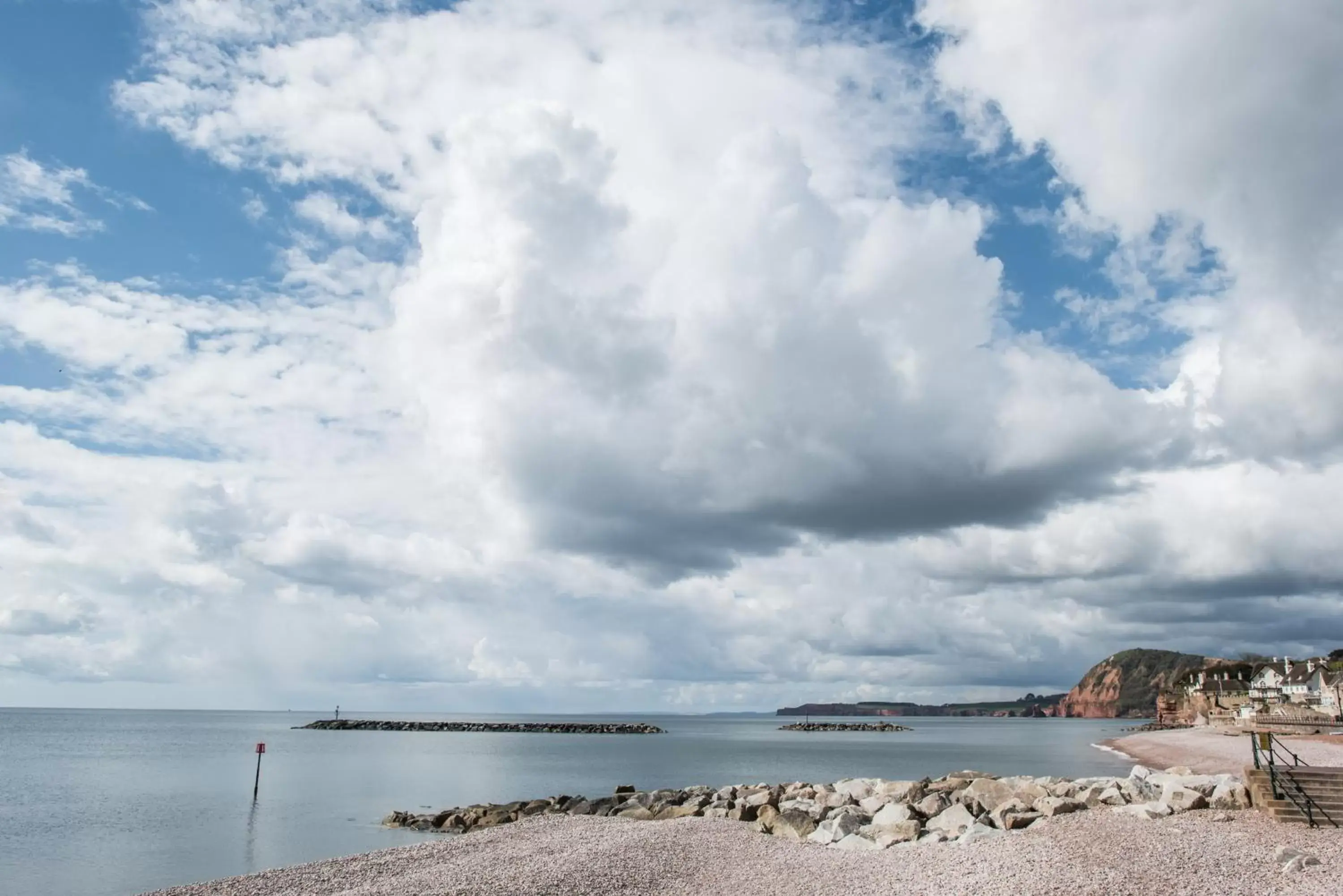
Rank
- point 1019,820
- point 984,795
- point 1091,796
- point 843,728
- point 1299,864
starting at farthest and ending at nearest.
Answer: point 843,728, point 984,795, point 1091,796, point 1019,820, point 1299,864

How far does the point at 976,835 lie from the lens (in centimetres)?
2191

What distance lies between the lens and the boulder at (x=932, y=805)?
26172mm

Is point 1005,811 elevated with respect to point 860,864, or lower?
elevated

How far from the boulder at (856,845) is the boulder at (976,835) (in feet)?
6.93

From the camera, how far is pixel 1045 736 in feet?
404

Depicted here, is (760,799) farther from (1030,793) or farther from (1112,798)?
(1112,798)

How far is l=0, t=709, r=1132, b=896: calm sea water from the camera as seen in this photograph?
30.1 m

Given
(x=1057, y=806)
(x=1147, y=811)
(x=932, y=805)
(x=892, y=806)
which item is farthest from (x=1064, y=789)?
(x=1147, y=811)

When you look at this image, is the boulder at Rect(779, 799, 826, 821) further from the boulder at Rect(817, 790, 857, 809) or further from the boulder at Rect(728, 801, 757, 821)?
the boulder at Rect(728, 801, 757, 821)

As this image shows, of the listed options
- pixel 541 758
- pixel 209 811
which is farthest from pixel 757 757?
pixel 209 811

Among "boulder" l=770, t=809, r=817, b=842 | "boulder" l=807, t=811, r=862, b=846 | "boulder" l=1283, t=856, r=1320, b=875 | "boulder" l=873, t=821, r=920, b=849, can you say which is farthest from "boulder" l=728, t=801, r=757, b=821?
"boulder" l=1283, t=856, r=1320, b=875

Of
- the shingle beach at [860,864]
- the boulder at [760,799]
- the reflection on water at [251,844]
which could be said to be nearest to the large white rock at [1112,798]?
the shingle beach at [860,864]

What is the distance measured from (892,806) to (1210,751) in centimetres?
4011

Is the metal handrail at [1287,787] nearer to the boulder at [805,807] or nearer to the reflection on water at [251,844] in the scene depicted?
the boulder at [805,807]
